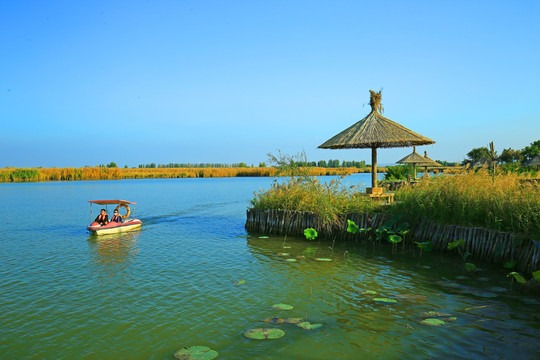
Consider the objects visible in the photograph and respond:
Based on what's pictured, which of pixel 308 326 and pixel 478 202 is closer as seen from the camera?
pixel 308 326

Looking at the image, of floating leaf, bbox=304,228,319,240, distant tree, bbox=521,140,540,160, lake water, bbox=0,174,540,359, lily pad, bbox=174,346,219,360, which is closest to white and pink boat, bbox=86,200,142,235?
lake water, bbox=0,174,540,359

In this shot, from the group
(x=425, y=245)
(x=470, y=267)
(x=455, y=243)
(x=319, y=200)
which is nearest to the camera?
(x=470, y=267)

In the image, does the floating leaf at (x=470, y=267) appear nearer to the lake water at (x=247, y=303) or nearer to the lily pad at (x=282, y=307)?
the lake water at (x=247, y=303)

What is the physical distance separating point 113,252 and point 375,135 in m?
10.9

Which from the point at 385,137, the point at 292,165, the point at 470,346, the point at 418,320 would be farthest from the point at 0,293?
the point at 385,137

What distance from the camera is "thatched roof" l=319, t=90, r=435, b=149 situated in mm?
13875

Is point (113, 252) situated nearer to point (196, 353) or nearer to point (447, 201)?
point (196, 353)

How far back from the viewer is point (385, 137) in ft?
45.9

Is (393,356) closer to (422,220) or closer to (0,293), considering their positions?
(422,220)

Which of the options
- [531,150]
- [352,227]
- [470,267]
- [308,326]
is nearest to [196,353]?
[308,326]

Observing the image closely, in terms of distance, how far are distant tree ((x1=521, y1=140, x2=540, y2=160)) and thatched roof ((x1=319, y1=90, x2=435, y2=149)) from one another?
191ft

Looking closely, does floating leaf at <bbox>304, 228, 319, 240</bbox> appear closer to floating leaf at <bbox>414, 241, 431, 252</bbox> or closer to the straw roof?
floating leaf at <bbox>414, 241, 431, 252</bbox>

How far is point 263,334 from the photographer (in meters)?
5.63

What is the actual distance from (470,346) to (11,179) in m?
A: 69.4
